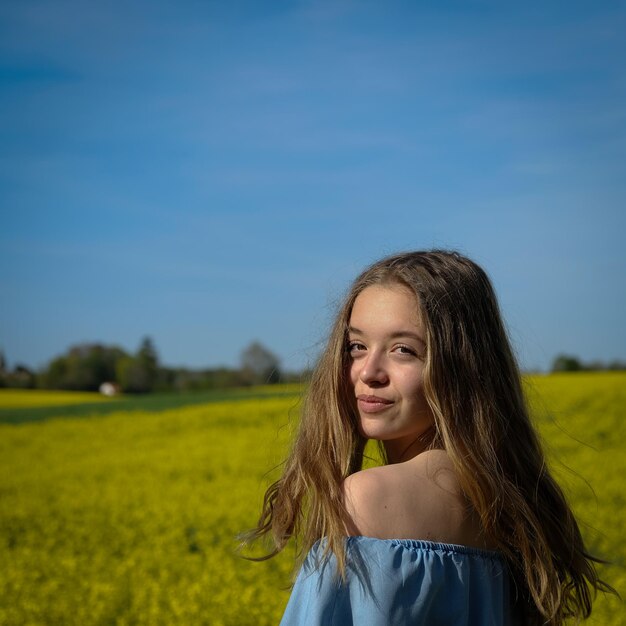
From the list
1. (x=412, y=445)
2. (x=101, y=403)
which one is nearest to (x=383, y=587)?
(x=412, y=445)

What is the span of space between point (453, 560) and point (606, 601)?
4.14m

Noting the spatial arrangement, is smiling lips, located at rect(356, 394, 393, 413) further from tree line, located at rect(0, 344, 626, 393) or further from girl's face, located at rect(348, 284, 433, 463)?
tree line, located at rect(0, 344, 626, 393)

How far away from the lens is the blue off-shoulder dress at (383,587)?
4.45 feet

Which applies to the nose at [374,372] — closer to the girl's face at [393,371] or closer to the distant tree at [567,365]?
the girl's face at [393,371]

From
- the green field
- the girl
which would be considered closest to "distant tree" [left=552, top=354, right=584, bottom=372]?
the green field

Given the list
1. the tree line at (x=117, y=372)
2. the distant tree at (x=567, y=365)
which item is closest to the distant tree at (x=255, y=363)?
the tree line at (x=117, y=372)

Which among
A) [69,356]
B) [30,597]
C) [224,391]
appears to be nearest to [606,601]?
[30,597]

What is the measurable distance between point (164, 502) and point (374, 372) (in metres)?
6.40

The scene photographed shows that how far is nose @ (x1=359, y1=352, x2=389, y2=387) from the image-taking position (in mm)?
1547

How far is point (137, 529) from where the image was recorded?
22.8 feet

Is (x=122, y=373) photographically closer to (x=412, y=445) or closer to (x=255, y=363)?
(x=255, y=363)

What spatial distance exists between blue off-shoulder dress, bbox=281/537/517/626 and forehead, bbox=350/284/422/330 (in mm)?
391

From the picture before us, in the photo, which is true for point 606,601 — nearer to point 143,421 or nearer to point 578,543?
point 578,543

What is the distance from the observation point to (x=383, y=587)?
1357 mm
